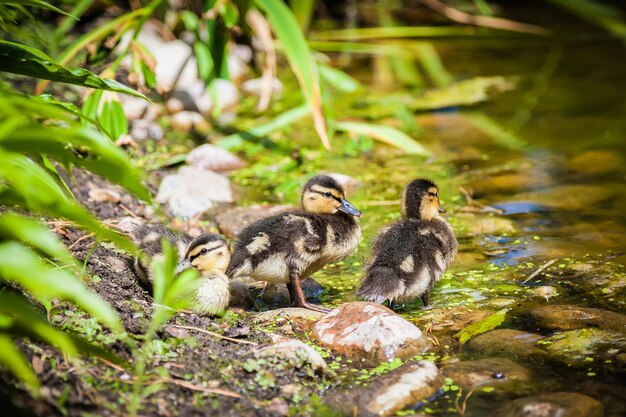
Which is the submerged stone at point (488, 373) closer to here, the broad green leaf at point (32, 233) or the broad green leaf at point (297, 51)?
the broad green leaf at point (32, 233)

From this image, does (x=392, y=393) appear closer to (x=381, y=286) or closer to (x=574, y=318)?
(x=381, y=286)

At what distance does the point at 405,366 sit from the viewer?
341 cm

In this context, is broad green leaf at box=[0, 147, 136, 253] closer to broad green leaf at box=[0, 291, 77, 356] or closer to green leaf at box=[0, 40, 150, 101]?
broad green leaf at box=[0, 291, 77, 356]

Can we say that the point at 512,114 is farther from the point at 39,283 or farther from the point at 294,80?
the point at 39,283

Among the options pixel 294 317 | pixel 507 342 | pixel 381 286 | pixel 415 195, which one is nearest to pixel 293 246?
pixel 294 317

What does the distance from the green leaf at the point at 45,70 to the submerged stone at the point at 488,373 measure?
1.67 m

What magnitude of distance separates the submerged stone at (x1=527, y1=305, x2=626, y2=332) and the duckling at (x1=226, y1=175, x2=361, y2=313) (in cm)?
102

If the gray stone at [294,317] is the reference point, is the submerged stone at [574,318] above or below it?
above

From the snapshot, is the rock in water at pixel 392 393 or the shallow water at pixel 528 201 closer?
the rock in water at pixel 392 393

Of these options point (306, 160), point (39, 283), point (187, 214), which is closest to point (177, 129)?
point (306, 160)

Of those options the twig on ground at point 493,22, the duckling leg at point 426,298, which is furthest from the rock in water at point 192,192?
the twig on ground at point 493,22

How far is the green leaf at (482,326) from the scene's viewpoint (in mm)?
3854

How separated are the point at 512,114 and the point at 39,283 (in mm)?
6752

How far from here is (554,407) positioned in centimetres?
308
